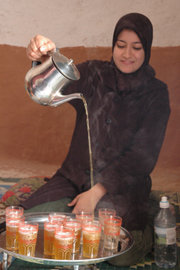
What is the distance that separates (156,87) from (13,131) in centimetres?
95

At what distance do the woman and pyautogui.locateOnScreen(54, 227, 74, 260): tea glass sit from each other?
85 centimetres

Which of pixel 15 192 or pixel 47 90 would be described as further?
pixel 15 192

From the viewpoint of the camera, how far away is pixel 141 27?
2166 mm

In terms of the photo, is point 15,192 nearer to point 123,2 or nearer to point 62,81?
point 62,81

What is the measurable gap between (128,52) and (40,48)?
0.74 m

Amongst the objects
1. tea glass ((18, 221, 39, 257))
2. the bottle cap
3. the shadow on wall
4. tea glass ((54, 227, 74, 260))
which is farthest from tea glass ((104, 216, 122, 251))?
the shadow on wall

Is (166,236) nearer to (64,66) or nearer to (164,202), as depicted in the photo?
(164,202)

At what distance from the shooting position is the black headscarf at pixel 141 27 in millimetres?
2158

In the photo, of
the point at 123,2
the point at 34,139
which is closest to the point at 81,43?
the point at 123,2

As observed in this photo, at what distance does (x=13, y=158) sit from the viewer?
7.58 feet

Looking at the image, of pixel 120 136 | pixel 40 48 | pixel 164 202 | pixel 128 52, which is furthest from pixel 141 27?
pixel 164 202

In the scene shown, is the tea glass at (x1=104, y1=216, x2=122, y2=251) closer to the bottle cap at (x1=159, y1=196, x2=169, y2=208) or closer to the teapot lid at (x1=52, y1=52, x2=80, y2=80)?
the bottle cap at (x1=159, y1=196, x2=169, y2=208)

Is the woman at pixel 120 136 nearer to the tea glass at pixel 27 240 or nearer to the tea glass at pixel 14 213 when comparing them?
the tea glass at pixel 14 213

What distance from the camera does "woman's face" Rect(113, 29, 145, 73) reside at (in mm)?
2178
